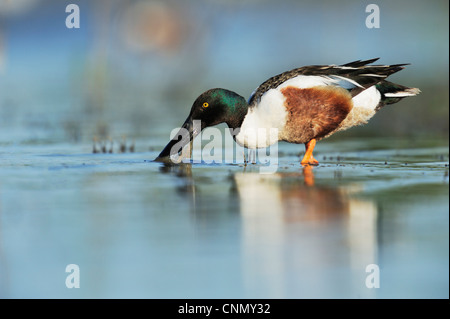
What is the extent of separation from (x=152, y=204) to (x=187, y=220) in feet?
1.59

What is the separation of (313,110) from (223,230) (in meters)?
2.70

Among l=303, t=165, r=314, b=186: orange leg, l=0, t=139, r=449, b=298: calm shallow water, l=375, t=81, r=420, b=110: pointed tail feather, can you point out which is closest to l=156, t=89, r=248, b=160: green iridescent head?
l=0, t=139, r=449, b=298: calm shallow water

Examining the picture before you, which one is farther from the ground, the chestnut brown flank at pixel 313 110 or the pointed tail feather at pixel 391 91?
the pointed tail feather at pixel 391 91

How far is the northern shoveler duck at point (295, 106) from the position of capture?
6.19 metres

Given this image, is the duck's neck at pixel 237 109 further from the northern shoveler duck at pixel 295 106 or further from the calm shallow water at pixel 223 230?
the calm shallow water at pixel 223 230

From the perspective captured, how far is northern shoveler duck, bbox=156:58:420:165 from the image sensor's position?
619 centimetres

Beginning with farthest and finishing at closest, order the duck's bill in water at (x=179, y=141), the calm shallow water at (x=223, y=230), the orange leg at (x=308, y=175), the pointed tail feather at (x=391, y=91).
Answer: the pointed tail feather at (x=391, y=91)
the duck's bill in water at (x=179, y=141)
the orange leg at (x=308, y=175)
the calm shallow water at (x=223, y=230)

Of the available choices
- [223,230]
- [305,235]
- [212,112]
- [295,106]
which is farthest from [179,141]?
[305,235]

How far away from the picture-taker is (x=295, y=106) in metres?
6.18

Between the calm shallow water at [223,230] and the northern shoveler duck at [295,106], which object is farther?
the northern shoveler duck at [295,106]

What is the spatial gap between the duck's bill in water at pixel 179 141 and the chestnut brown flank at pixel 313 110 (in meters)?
0.80

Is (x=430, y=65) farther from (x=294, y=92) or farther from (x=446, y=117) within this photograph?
(x=294, y=92)

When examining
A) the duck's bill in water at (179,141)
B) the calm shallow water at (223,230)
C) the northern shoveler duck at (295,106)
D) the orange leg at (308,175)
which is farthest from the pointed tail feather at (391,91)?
the duck's bill in water at (179,141)

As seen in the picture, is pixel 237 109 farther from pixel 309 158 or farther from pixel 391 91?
pixel 391 91
